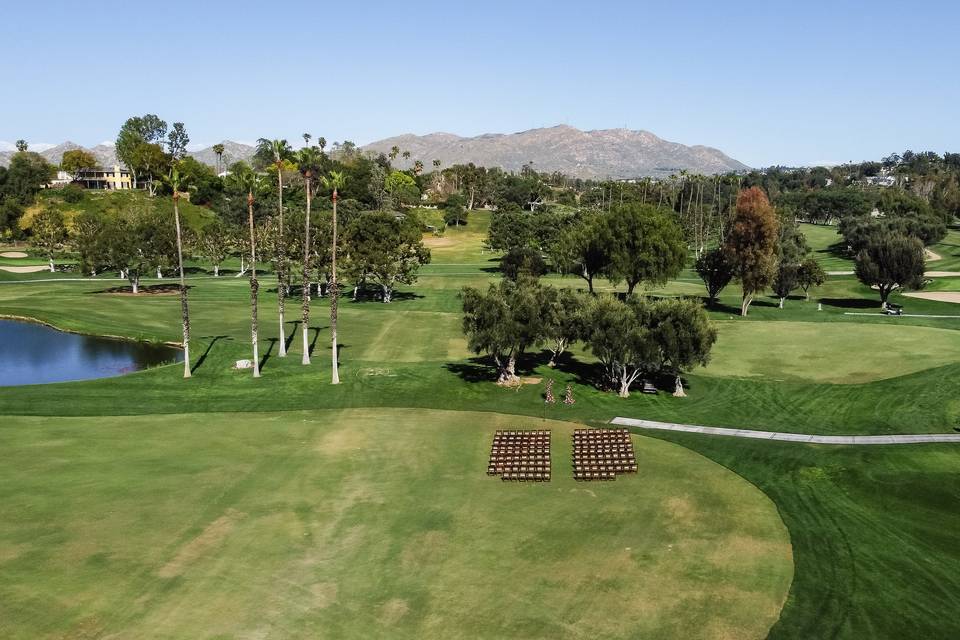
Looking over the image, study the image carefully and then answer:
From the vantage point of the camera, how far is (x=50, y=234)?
156 meters

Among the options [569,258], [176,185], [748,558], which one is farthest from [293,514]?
[569,258]

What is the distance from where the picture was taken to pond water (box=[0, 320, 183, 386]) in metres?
70.4

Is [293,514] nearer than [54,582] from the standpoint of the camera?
No

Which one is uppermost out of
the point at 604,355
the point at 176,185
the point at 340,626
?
the point at 176,185

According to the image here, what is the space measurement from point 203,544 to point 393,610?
1121cm

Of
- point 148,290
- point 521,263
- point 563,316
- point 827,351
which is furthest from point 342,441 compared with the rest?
point 148,290

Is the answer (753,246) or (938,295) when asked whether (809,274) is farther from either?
(938,295)

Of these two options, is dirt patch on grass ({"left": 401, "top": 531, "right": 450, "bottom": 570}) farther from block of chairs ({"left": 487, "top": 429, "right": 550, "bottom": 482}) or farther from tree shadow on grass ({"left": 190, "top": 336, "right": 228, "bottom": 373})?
tree shadow on grass ({"left": 190, "top": 336, "right": 228, "bottom": 373})

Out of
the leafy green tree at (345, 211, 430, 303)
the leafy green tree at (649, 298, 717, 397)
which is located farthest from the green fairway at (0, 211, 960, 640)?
the leafy green tree at (345, 211, 430, 303)

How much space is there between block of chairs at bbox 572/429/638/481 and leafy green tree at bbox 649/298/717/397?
12097 millimetres

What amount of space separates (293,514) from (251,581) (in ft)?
23.4

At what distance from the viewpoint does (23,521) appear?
118ft

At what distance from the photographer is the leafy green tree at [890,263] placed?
349ft

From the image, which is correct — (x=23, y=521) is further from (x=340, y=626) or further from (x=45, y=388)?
(x=45, y=388)
